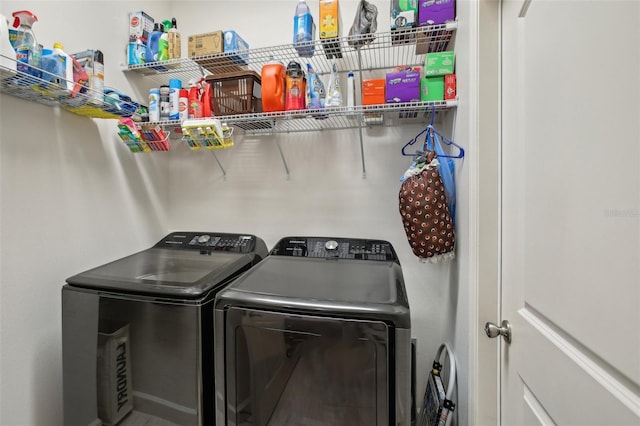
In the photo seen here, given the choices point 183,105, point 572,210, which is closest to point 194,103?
point 183,105

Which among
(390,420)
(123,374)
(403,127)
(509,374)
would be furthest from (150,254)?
(509,374)

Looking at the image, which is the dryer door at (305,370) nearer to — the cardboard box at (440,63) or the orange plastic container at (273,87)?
the orange plastic container at (273,87)

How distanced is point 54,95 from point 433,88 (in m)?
1.70

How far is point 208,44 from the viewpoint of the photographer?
5.16ft

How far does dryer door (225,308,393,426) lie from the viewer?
3.00ft

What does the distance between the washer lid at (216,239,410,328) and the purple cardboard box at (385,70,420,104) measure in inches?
32.0

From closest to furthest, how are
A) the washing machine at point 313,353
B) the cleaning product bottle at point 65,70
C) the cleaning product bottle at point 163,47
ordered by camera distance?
the washing machine at point 313,353 < the cleaning product bottle at point 65,70 < the cleaning product bottle at point 163,47

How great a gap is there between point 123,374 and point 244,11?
2159mm

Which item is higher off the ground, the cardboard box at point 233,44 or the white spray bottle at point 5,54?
the cardboard box at point 233,44

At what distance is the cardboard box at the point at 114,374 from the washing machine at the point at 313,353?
0.42m

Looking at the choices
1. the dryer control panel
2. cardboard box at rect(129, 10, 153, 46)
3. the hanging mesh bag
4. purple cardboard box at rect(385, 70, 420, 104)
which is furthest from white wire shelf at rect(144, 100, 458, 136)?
the dryer control panel

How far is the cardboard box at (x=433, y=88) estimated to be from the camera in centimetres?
135

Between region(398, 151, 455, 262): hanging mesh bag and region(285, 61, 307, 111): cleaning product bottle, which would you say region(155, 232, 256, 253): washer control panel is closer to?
region(285, 61, 307, 111): cleaning product bottle

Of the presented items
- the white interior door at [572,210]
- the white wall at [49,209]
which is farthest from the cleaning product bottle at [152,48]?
the white interior door at [572,210]
